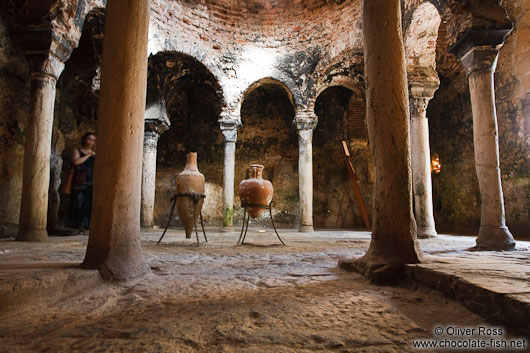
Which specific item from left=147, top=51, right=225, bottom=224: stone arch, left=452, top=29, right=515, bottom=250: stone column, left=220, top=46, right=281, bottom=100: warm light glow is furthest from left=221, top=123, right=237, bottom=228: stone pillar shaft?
left=452, top=29, right=515, bottom=250: stone column

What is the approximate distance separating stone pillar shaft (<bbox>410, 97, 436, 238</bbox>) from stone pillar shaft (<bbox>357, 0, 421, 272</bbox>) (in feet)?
13.2

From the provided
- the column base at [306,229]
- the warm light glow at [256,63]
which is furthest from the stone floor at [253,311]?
the warm light glow at [256,63]

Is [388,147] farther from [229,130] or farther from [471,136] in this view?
[471,136]

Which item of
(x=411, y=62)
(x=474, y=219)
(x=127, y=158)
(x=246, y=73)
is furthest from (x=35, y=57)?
(x=474, y=219)

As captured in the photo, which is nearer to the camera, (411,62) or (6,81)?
(6,81)

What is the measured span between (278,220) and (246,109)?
3.97m

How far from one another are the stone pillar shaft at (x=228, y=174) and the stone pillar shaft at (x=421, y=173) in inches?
165

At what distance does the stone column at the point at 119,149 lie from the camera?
2.00 m

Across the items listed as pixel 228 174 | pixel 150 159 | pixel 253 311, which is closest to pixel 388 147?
pixel 253 311

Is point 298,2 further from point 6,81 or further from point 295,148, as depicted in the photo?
point 6,81

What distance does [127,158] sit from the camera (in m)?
2.07

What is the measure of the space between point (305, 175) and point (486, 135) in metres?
4.56

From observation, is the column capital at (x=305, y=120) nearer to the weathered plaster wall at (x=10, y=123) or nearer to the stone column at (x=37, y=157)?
the stone column at (x=37, y=157)

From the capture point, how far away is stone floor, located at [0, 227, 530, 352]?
112 centimetres
